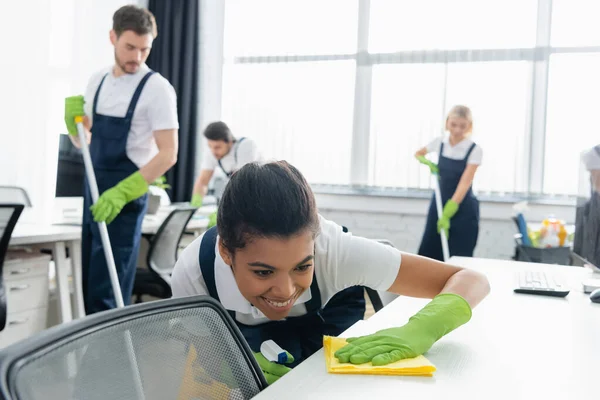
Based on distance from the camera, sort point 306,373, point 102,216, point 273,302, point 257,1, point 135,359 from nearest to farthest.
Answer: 1. point 135,359
2. point 306,373
3. point 273,302
4. point 102,216
5. point 257,1

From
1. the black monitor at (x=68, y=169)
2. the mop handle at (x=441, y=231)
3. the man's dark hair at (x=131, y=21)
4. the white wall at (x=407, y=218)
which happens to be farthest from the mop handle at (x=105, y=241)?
the white wall at (x=407, y=218)

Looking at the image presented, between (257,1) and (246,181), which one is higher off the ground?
(257,1)

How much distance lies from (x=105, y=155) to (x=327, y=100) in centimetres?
294

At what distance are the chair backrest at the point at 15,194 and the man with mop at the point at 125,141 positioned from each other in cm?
125

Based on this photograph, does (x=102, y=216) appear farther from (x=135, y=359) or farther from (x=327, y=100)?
(x=327, y=100)

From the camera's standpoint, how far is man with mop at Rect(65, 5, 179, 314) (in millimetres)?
2439

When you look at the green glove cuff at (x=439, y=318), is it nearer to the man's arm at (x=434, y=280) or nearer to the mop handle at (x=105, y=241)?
the man's arm at (x=434, y=280)

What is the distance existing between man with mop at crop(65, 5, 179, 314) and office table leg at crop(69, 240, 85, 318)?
7.3 inches

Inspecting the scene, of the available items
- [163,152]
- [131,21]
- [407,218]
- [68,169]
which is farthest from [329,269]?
[407,218]

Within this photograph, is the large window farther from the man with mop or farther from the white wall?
the man with mop

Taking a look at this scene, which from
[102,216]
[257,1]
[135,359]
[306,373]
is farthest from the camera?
[257,1]

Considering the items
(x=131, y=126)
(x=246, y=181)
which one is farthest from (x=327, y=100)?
(x=246, y=181)

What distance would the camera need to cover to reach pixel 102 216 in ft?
7.69

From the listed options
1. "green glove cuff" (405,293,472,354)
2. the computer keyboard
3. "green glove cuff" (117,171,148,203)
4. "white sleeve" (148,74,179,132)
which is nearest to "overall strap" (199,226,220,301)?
"green glove cuff" (405,293,472,354)
